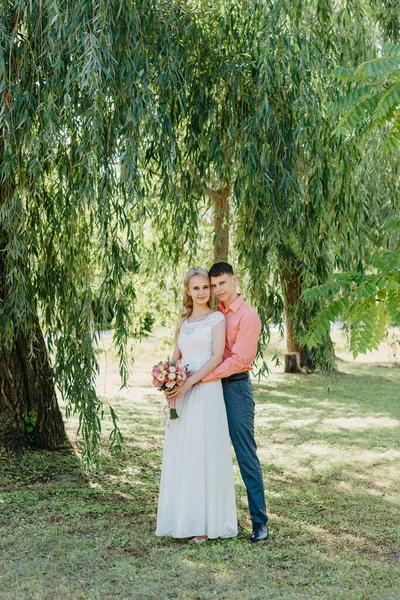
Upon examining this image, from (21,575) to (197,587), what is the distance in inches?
40.5

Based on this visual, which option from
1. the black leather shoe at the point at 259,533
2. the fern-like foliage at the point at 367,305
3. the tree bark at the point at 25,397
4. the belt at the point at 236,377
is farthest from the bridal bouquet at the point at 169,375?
the tree bark at the point at 25,397

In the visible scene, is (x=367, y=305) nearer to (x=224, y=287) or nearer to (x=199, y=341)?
(x=224, y=287)

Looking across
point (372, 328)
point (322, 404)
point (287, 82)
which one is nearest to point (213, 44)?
point (287, 82)

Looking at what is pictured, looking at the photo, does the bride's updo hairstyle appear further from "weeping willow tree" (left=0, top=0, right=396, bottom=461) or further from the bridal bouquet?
the bridal bouquet

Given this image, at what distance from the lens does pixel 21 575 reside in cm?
402

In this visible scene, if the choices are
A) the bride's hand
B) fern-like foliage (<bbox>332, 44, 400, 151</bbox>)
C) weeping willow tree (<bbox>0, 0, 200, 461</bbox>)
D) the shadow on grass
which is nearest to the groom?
the bride's hand

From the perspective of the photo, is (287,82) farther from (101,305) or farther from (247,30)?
(101,305)

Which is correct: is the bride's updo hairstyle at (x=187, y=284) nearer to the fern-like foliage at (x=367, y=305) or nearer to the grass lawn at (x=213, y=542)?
the fern-like foliage at (x=367, y=305)

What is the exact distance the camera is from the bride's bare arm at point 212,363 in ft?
14.8

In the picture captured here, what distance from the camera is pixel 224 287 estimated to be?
4.66 meters

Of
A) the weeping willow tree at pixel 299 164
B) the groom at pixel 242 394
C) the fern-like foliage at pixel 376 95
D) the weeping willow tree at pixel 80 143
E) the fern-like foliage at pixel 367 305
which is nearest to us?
the fern-like foliage at pixel 376 95

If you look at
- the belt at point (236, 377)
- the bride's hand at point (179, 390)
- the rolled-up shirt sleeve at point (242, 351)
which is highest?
the rolled-up shirt sleeve at point (242, 351)

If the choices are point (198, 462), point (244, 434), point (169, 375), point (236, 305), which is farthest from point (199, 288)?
point (198, 462)

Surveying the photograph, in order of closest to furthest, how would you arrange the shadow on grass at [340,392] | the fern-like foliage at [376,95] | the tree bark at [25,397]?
the fern-like foliage at [376,95] → the tree bark at [25,397] → the shadow on grass at [340,392]
